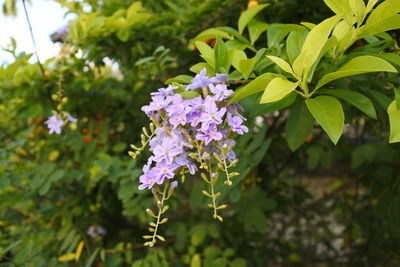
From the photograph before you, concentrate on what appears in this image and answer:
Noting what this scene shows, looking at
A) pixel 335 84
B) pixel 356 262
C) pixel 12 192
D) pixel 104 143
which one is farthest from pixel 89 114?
pixel 356 262

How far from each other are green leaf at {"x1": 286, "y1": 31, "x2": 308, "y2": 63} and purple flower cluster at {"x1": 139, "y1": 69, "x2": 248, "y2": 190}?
14 centimetres

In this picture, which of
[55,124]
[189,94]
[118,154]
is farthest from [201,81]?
[118,154]

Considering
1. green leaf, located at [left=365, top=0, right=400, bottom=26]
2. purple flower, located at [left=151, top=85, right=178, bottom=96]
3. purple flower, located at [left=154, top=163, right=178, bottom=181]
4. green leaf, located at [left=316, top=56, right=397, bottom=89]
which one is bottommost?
purple flower, located at [left=154, top=163, right=178, bottom=181]

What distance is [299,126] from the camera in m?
0.91

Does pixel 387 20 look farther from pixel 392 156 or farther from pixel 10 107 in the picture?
pixel 10 107

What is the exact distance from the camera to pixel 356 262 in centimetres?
224

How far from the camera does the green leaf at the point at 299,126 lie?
902 mm

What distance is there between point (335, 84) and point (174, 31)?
28.4 inches

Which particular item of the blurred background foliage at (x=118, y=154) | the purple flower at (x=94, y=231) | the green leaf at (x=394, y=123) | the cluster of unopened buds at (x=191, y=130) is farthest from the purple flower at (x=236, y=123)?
the purple flower at (x=94, y=231)

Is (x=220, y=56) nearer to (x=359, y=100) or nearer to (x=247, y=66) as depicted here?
(x=247, y=66)

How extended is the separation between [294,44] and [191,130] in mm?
269

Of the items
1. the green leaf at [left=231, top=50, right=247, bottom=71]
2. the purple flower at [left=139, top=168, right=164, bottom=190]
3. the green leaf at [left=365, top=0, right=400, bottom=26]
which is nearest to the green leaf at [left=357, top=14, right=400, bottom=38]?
the green leaf at [left=365, top=0, right=400, bottom=26]

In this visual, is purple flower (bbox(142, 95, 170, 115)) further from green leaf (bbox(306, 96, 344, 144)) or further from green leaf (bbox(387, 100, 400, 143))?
green leaf (bbox(387, 100, 400, 143))

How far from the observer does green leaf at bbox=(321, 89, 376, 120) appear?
0.77 m
